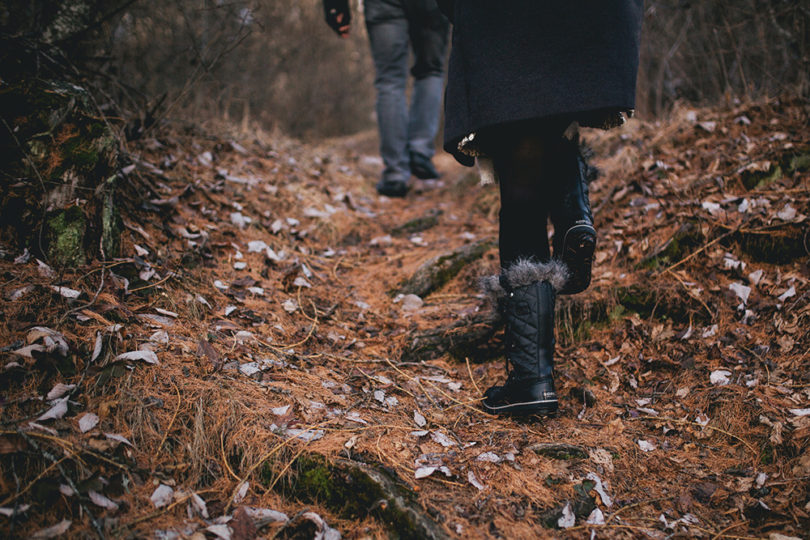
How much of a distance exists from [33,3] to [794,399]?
13.7 feet

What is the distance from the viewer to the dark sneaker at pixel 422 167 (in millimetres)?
4441

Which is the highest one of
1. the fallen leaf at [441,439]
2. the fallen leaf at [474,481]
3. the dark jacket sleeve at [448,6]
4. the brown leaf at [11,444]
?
the dark jacket sleeve at [448,6]

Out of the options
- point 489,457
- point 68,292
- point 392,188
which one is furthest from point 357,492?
point 392,188

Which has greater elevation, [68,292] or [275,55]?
[275,55]

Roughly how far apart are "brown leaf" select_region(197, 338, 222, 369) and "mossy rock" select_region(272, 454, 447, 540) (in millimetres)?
499

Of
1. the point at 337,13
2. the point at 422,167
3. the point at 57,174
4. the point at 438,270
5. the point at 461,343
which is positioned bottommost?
the point at 461,343

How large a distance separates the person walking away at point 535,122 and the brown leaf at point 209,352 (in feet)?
3.54

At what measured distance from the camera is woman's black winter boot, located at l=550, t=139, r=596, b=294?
182cm

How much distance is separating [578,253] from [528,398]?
24.0 inches

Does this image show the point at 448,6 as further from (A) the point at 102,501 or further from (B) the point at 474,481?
(A) the point at 102,501

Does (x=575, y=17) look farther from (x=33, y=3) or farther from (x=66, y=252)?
(x=33, y=3)

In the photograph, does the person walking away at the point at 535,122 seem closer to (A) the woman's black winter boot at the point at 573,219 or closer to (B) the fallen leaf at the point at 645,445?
(A) the woman's black winter boot at the point at 573,219

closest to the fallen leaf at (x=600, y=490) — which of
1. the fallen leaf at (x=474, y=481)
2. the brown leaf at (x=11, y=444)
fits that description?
the fallen leaf at (x=474, y=481)

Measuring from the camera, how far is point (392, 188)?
4.43 metres
